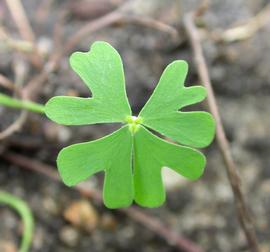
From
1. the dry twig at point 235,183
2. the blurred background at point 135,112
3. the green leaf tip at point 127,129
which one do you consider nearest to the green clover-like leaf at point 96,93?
the green leaf tip at point 127,129

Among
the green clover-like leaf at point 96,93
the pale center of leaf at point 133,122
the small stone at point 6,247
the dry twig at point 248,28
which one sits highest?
the dry twig at point 248,28

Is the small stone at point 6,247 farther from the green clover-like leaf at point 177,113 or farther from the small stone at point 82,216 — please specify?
the green clover-like leaf at point 177,113

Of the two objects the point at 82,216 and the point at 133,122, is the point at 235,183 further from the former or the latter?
the point at 82,216

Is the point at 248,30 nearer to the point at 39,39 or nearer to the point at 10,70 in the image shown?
the point at 39,39

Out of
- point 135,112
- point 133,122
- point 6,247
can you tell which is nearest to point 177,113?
point 133,122

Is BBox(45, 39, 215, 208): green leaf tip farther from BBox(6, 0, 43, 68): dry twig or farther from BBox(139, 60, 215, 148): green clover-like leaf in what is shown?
BBox(6, 0, 43, 68): dry twig

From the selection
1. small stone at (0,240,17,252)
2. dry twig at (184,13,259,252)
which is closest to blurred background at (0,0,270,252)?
small stone at (0,240,17,252)

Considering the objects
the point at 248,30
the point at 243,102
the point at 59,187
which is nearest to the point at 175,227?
the point at 59,187
